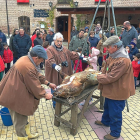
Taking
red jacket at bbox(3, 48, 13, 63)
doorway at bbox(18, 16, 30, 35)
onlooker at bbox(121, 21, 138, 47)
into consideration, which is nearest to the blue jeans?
onlooker at bbox(121, 21, 138, 47)

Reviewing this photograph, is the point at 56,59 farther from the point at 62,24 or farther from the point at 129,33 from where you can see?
the point at 62,24

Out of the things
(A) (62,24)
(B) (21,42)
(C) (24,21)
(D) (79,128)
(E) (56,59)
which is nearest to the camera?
(D) (79,128)

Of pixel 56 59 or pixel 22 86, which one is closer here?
pixel 22 86

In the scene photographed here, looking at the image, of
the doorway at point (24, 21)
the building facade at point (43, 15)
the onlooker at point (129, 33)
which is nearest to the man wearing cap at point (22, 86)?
the onlooker at point (129, 33)

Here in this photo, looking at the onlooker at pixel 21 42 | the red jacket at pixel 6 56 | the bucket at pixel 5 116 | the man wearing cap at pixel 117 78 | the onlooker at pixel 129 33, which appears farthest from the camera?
the onlooker at pixel 21 42

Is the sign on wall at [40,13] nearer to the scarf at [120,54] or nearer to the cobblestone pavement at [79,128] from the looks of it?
the cobblestone pavement at [79,128]

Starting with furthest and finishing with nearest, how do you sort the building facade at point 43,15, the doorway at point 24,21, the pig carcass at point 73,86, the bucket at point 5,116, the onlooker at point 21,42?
the doorway at point 24,21
the building facade at point 43,15
the onlooker at point 21,42
the bucket at point 5,116
the pig carcass at point 73,86

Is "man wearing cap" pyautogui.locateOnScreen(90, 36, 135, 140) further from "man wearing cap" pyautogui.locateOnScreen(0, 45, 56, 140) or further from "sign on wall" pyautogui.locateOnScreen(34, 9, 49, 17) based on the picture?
"sign on wall" pyautogui.locateOnScreen(34, 9, 49, 17)

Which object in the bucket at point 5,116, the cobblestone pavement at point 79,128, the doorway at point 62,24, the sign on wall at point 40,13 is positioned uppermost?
the sign on wall at point 40,13

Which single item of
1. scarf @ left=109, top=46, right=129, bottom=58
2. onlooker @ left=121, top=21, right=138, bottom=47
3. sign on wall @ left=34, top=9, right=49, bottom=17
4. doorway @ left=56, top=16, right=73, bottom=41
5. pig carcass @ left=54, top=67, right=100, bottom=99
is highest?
sign on wall @ left=34, top=9, right=49, bottom=17

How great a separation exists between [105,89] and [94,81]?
723 millimetres

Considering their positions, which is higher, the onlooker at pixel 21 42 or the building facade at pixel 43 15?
the building facade at pixel 43 15

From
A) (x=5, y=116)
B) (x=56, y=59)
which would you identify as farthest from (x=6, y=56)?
(x=5, y=116)

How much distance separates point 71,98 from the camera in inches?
123
